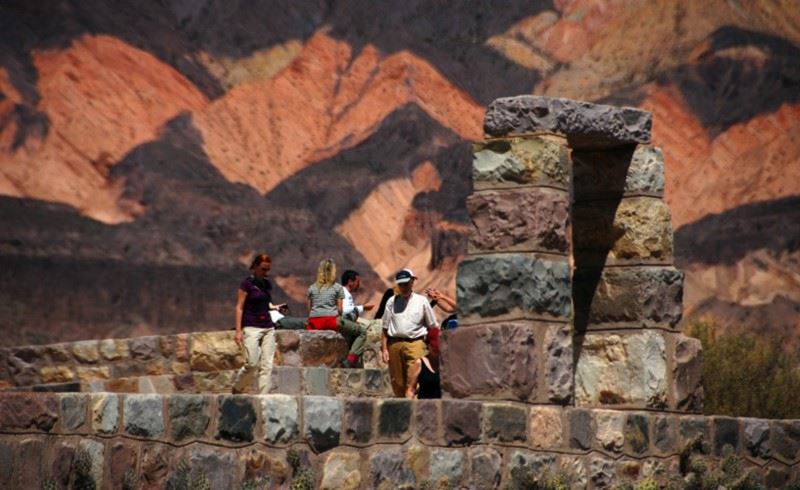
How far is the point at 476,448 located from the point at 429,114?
2846cm

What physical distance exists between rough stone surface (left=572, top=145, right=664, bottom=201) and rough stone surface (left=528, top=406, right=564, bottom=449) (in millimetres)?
2392

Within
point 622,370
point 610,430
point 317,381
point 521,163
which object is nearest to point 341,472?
point 610,430

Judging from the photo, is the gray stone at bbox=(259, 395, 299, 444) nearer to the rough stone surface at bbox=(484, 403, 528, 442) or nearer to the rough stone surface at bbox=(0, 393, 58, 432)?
the rough stone surface at bbox=(0, 393, 58, 432)

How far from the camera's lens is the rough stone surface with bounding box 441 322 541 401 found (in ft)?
36.3

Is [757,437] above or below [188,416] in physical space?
below

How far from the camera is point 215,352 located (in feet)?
55.6

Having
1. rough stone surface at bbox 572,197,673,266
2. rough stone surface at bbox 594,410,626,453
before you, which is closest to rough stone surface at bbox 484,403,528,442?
rough stone surface at bbox 594,410,626,453

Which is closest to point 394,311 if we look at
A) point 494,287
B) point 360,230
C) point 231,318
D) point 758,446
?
point 494,287

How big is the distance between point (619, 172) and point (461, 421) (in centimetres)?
312

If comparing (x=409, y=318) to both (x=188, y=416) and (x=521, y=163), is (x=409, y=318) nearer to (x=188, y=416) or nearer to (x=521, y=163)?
(x=521, y=163)

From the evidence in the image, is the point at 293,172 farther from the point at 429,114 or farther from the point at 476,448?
the point at 476,448

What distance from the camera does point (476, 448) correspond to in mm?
10594

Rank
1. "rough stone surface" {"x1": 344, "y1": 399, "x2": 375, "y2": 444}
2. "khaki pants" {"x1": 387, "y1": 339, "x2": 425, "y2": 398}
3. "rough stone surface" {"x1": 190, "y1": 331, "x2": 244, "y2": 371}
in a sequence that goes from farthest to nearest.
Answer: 1. "rough stone surface" {"x1": 190, "y1": 331, "x2": 244, "y2": 371}
2. "khaki pants" {"x1": 387, "y1": 339, "x2": 425, "y2": 398}
3. "rough stone surface" {"x1": 344, "y1": 399, "x2": 375, "y2": 444}

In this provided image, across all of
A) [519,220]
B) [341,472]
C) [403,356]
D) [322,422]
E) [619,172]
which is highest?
[619,172]
